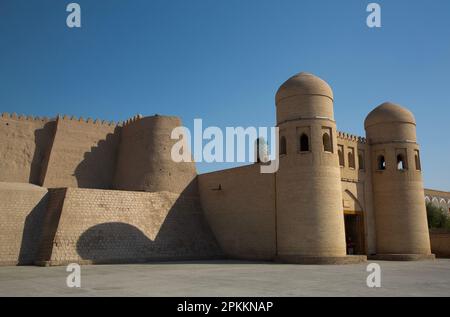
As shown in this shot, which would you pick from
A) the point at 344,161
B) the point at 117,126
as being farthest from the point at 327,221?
the point at 117,126

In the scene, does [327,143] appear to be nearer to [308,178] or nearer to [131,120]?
[308,178]

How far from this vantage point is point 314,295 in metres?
9.09

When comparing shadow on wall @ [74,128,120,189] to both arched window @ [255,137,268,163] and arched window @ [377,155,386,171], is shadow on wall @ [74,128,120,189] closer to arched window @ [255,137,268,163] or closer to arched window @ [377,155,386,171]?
arched window @ [255,137,268,163]

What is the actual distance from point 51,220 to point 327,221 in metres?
12.6

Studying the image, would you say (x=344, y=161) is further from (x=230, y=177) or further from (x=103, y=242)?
(x=103, y=242)

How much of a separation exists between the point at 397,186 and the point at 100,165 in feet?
59.8

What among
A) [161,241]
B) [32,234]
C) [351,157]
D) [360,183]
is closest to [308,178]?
[351,157]

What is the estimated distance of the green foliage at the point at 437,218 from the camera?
35.7 m

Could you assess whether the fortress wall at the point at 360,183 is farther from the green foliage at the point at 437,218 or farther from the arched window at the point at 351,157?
the green foliage at the point at 437,218

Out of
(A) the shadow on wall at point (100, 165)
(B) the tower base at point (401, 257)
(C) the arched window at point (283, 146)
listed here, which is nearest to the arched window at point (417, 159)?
(B) the tower base at point (401, 257)

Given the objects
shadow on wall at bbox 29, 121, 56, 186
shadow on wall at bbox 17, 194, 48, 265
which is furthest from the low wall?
shadow on wall at bbox 29, 121, 56, 186

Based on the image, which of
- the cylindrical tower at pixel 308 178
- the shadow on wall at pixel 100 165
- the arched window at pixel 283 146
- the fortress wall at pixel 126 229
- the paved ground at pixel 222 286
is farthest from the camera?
the shadow on wall at pixel 100 165

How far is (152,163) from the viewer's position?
27.3 meters

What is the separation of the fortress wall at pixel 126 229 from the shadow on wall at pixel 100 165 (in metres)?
5.60
